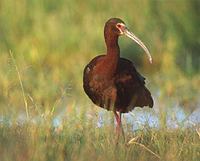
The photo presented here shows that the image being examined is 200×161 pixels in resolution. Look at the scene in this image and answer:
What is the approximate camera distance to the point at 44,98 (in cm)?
1033

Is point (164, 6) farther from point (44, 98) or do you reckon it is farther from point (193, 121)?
point (193, 121)

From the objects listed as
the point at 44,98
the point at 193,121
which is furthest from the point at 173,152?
the point at 44,98

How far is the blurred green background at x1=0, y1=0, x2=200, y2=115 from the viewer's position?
11.6 metres

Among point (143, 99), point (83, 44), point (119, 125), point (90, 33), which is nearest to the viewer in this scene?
point (119, 125)

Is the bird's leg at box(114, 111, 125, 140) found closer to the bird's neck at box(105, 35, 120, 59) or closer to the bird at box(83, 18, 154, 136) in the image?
the bird at box(83, 18, 154, 136)

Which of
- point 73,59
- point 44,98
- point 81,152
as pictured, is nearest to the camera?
point 81,152

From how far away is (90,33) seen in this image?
12.0m

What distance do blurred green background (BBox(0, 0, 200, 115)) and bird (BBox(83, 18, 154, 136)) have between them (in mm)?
3032

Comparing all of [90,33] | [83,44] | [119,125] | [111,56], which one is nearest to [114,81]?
[111,56]

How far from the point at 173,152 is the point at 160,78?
4717 millimetres

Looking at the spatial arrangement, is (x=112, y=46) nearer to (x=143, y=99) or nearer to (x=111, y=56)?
(x=111, y=56)

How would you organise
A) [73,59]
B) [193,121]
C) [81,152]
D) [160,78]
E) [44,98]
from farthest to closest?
[73,59] → [160,78] → [44,98] → [193,121] → [81,152]

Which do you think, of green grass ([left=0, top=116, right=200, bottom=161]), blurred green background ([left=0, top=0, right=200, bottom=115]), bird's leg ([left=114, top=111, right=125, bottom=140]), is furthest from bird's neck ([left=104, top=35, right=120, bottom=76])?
blurred green background ([left=0, top=0, right=200, bottom=115])

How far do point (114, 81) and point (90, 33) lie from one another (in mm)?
4126
